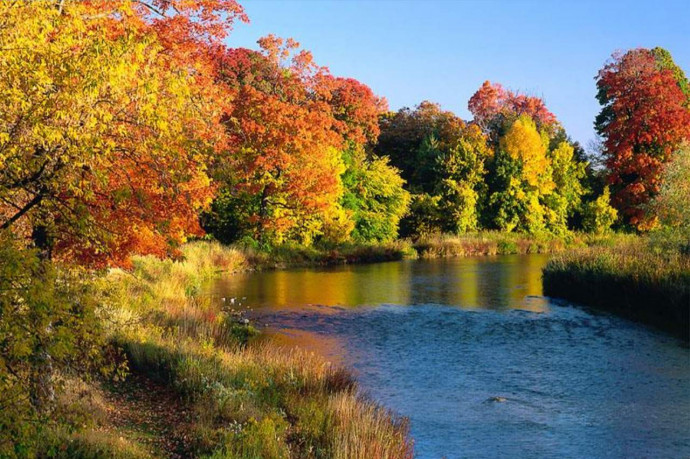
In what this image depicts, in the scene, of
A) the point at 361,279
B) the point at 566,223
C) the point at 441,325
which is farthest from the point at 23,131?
the point at 566,223

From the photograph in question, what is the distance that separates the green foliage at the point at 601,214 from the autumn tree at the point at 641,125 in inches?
47.2

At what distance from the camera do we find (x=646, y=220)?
174ft

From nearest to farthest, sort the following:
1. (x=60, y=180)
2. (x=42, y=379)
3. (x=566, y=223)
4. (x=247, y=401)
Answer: (x=60, y=180), (x=42, y=379), (x=247, y=401), (x=566, y=223)

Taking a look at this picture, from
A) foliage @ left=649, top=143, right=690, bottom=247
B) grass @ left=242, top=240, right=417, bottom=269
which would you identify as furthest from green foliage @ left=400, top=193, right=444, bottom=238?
foliage @ left=649, top=143, right=690, bottom=247

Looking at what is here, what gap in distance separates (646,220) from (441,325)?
3679 cm

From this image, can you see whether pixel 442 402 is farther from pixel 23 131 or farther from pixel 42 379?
pixel 23 131

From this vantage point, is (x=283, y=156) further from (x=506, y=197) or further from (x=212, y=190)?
(x=506, y=197)

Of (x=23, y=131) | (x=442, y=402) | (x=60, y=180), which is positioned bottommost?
(x=442, y=402)

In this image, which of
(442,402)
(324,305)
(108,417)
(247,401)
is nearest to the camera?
(108,417)

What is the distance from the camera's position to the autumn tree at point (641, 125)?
53.1 m

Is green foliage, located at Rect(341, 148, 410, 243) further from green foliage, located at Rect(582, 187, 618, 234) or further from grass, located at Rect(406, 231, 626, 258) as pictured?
green foliage, located at Rect(582, 187, 618, 234)

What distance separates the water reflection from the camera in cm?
2798

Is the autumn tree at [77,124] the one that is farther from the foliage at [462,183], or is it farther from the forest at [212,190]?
the foliage at [462,183]

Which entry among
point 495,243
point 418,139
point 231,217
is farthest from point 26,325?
point 418,139
